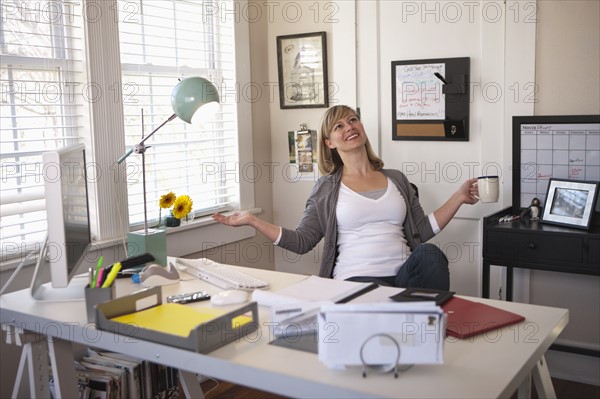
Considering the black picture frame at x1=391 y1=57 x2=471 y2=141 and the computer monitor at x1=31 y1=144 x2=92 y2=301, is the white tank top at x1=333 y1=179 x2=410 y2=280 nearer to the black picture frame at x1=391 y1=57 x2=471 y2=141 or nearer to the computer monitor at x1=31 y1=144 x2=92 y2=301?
the black picture frame at x1=391 y1=57 x2=471 y2=141

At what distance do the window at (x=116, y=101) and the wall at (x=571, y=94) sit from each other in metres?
1.59

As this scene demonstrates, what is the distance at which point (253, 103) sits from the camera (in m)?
3.87

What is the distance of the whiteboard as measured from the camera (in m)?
3.03

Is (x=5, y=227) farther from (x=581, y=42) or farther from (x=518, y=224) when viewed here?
(x=581, y=42)

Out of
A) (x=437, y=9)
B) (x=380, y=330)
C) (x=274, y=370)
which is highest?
(x=437, y=9)

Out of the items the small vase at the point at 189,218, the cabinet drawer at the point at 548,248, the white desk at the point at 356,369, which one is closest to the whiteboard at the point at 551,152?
the cabinet drawer at the point at 548,248

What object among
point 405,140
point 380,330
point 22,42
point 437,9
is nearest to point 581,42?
point 437,9

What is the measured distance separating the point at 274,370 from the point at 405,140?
2.26 meters

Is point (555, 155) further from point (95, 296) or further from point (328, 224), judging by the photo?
point (95, 296)

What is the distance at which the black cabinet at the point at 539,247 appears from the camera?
2760mm

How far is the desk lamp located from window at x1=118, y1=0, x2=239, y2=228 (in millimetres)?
510

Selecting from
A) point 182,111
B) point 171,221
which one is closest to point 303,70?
point 171,221

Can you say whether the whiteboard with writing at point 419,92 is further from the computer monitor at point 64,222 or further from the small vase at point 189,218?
the computer monitor at point 64,222

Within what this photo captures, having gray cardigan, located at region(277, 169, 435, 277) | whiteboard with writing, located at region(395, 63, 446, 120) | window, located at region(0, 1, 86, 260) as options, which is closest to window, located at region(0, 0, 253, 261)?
window, located at region(0, 1, 86, 260)
